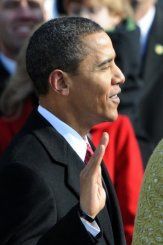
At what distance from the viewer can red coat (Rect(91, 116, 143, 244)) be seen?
4.23 m

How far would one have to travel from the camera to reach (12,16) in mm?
5809

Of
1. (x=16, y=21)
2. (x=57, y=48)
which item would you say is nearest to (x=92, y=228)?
(x=57, y=48)

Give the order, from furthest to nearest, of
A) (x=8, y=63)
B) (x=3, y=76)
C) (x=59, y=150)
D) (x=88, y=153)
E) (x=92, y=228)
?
(x=8, y=63)
(x=3, y=76)
(x=88, y=153)
(x=59, y=150)
(x=92, y=228)

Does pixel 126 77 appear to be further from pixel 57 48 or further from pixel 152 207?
pixel 152 207

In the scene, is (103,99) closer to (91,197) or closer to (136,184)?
(91,197)

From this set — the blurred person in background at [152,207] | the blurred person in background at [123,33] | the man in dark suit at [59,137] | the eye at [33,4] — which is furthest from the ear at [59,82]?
the eye at [33,4]

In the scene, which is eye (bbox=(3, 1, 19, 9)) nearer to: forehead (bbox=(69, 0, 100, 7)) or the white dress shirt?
forehead (bbox=(69, 0, 100, 7))

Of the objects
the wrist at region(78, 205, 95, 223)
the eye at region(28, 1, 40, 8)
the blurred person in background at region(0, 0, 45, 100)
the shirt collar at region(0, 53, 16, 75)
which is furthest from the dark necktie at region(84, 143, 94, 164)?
the eye at region(28, 1, 40, 8)

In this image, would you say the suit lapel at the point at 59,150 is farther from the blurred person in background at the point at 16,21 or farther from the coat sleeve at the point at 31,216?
the blurred person in background at the point at 16,21

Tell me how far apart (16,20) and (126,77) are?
93 cm

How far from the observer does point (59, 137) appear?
3.19 metres

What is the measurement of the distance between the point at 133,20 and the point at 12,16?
3.32 feet

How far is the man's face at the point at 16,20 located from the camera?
5668 mm

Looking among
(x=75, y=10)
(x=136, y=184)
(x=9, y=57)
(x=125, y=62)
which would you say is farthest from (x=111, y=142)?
(x=75, y=10)
